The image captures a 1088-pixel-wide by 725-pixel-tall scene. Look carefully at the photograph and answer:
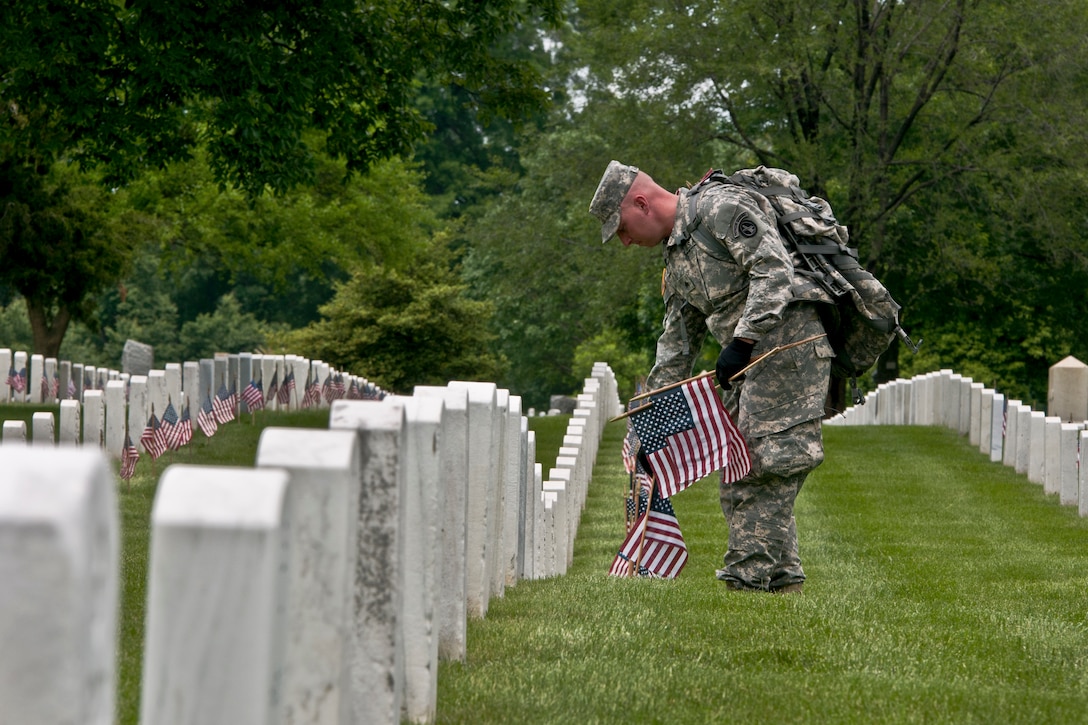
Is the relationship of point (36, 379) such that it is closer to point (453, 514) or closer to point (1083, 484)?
point (1083, 484)

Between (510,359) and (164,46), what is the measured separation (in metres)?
Answer: 43.1

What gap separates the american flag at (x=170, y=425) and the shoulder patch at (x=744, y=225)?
31.2 feet

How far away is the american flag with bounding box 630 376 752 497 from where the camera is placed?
7227 millimetres

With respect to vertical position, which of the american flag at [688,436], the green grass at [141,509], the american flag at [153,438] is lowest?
the green grass at [141,509]

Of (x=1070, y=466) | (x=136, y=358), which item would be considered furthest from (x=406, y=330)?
(x=1070, y=466)

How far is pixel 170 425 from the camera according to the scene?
1546cm

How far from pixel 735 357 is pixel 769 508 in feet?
2.65

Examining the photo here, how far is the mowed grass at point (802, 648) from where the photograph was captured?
4.15 meters

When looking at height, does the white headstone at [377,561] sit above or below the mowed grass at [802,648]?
above

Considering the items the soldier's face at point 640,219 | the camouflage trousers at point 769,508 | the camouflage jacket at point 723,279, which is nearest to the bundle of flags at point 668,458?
the camouflage trousers at point 769,508

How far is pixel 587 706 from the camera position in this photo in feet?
13.3

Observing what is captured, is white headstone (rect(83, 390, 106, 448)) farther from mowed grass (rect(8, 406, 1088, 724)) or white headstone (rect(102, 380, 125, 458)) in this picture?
mowed grass (rect(8, 406, 1088, 724))

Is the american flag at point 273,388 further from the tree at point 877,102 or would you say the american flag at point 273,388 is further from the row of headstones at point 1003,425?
the row of headstones at point 1003,425

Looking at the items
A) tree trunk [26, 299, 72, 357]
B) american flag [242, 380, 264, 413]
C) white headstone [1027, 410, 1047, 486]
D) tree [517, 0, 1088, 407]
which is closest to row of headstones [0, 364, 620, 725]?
white headstone [1027, 410, 1047, 486]
